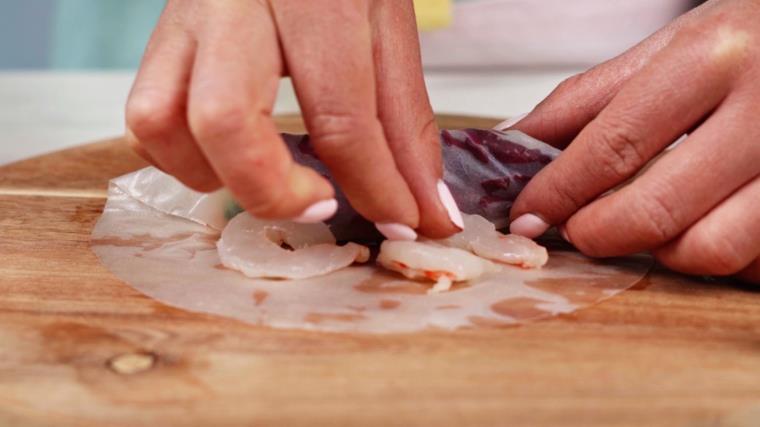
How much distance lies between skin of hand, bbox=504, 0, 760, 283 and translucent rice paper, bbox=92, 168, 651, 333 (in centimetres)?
9

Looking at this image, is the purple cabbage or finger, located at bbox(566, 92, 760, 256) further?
the purple cabbage

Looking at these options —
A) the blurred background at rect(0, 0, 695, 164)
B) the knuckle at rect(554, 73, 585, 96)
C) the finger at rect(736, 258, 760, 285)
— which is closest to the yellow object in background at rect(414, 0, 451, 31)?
the blurred background at rect(0, 0, 695, 164)

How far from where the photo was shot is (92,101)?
3027 mm

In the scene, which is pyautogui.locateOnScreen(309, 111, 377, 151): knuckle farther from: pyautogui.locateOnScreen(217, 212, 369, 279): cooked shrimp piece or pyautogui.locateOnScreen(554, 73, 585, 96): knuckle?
pyautogui.locateOnScreen(554, 73, 585, 96): knuckle

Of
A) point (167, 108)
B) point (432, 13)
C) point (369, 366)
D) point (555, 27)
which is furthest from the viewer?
point (555, 27)

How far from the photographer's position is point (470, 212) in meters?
1.57

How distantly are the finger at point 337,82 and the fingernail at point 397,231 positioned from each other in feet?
0.37

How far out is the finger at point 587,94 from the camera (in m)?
1.61

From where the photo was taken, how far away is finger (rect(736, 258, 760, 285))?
53.9 inches

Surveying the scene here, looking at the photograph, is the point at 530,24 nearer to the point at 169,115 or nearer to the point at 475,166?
the point at 475,166

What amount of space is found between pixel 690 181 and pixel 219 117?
Answer: 653mm

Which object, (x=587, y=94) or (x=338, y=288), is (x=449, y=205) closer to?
(x=338, y=288)

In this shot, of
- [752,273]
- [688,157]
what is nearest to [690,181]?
[688,157]

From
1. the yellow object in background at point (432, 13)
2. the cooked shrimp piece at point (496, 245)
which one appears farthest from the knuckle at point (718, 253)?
the yellow object in background at point (432, 13)
